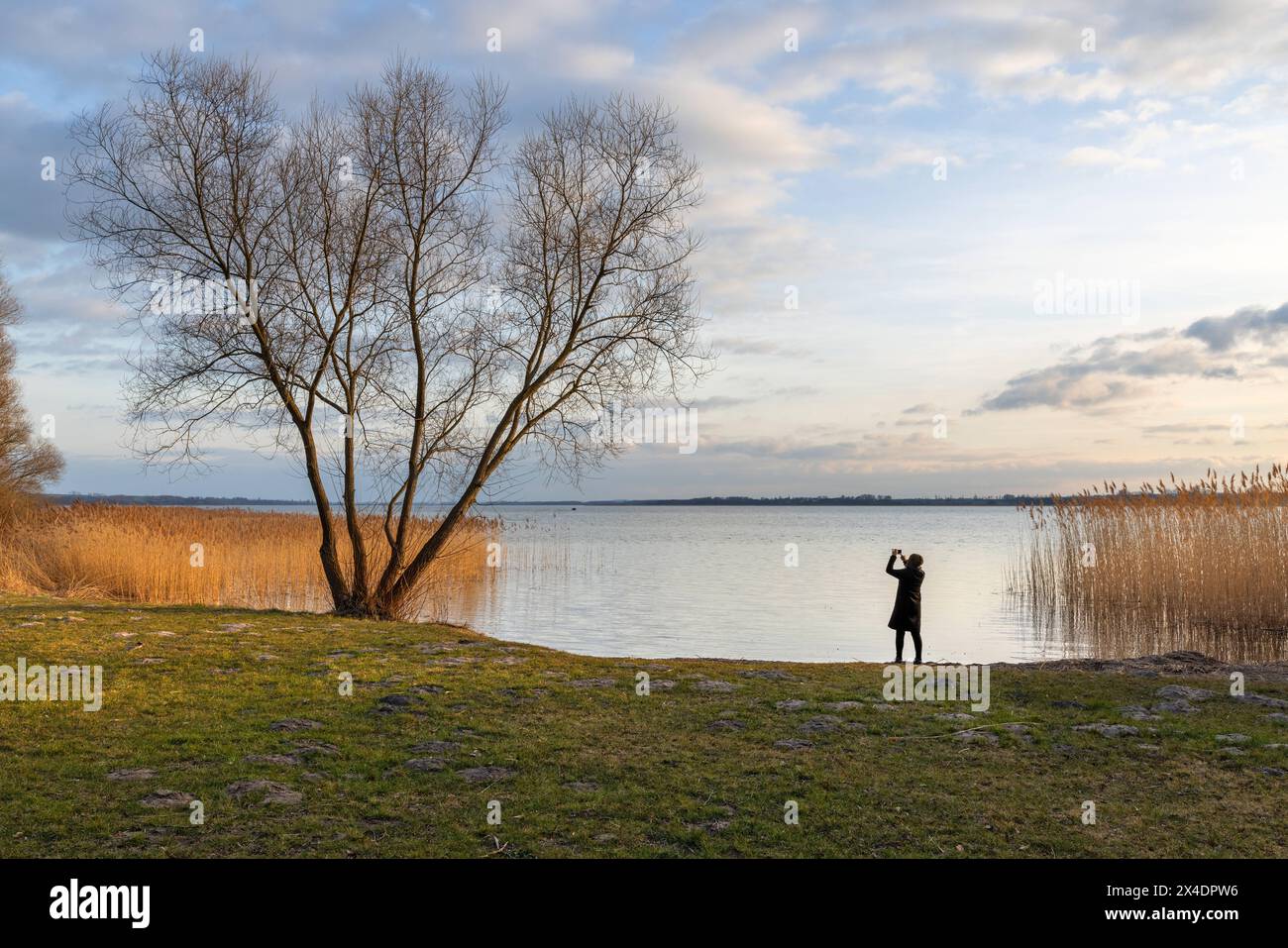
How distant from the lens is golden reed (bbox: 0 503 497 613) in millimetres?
22094

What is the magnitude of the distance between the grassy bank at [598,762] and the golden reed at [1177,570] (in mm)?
9258

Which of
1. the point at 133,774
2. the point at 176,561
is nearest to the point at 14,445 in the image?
the point at 176,561

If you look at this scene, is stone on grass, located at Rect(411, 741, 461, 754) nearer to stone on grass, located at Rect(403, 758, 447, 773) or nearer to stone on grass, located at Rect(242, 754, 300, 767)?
stone on grass, located at Rect(403, 758, 447, 773)

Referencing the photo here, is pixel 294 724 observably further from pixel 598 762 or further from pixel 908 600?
pixel 908 600

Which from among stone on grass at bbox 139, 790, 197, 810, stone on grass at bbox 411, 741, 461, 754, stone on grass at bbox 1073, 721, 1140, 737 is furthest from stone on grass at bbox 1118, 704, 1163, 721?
stone on grass at bbox 139, 790, 197, 810

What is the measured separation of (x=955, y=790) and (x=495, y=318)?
14378 mm

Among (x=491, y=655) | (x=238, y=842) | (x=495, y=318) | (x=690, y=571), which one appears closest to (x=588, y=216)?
(x=495, y=318)

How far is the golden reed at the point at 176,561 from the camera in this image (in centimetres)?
2209

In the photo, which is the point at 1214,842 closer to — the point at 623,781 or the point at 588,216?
the point at 623,781

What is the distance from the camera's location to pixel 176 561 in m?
22.7

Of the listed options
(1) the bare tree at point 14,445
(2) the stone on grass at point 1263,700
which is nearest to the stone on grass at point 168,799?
(2) the stone on grass at point 1263,700

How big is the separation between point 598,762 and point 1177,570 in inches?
720

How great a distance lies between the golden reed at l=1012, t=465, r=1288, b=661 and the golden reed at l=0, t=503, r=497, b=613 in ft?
48.8

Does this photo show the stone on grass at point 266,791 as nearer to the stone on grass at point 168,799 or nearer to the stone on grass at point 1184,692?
the stone on grass at point 168,799
